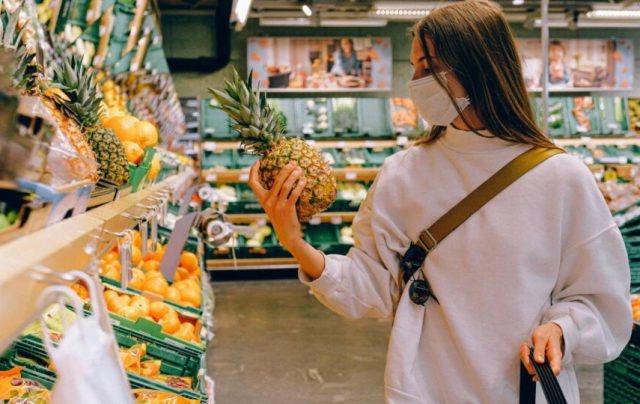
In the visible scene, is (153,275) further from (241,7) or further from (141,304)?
(241,7)

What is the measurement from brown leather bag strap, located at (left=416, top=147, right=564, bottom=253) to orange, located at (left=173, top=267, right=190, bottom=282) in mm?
2392

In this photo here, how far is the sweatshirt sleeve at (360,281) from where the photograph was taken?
1698 millimetres

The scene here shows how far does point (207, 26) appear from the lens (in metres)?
10.4

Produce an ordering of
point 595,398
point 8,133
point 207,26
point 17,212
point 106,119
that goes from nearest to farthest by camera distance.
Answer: point 8,133, point 17,212, point 106,119, point 595,398, point 207,26

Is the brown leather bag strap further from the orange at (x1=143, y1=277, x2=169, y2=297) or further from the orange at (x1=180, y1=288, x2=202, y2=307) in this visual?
Result: the orange at (x1=180, y1=288, x2=202, y2=307)

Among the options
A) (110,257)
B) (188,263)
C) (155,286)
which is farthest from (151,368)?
(188,263)

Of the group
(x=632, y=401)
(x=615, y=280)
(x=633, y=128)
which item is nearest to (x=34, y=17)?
(x=615, y=280)

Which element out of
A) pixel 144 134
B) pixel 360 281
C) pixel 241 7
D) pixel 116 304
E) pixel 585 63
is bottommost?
pixel 116 304

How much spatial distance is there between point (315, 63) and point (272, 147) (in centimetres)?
820

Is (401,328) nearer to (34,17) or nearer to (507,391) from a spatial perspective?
(507,391)

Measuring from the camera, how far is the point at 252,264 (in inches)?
340

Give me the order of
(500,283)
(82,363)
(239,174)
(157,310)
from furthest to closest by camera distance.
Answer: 1. (239,174)
2. (157,310)
3. (500,283)
4. (82,363)

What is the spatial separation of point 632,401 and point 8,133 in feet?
9.79

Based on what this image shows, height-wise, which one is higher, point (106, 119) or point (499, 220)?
point (106, 119)
